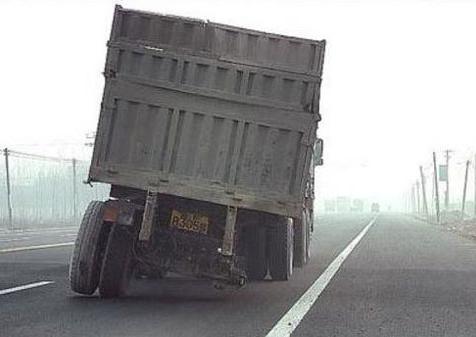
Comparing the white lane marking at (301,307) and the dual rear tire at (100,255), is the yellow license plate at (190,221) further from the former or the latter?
the white lane marking at (301,307)

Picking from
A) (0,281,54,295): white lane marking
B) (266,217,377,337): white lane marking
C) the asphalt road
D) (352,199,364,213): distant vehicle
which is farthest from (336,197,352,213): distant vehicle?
(0,281,54,295): white lane marking

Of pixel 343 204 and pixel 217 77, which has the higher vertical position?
pixel 343 204

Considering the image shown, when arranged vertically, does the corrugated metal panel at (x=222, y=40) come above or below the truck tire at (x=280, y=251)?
above

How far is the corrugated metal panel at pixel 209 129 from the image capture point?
9.08 meters

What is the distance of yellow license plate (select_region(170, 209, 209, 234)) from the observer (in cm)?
952

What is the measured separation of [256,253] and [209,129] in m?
3.52

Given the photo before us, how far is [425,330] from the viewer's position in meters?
7.77

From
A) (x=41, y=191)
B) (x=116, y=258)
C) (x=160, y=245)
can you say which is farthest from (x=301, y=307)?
(x=41, y=191)

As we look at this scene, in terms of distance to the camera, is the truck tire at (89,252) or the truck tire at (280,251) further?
the truck tire at (280,251)

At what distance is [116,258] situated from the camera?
9.47 m

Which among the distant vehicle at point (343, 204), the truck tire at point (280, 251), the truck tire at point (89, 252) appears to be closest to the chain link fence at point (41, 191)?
the truck tire at point (280, 251)

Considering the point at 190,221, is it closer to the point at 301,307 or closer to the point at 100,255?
the point at 100,255

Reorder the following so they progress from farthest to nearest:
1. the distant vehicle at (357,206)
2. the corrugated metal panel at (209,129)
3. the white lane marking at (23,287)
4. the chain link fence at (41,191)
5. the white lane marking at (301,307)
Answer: the distant vehicle at (357,206), the chain link fence at (41,191), the white lane marking at (23,287), the corrugated metal panel at (209,129), the white lane marking at (301,307)

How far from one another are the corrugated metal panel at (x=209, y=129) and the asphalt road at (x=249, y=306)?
4.74 ft
